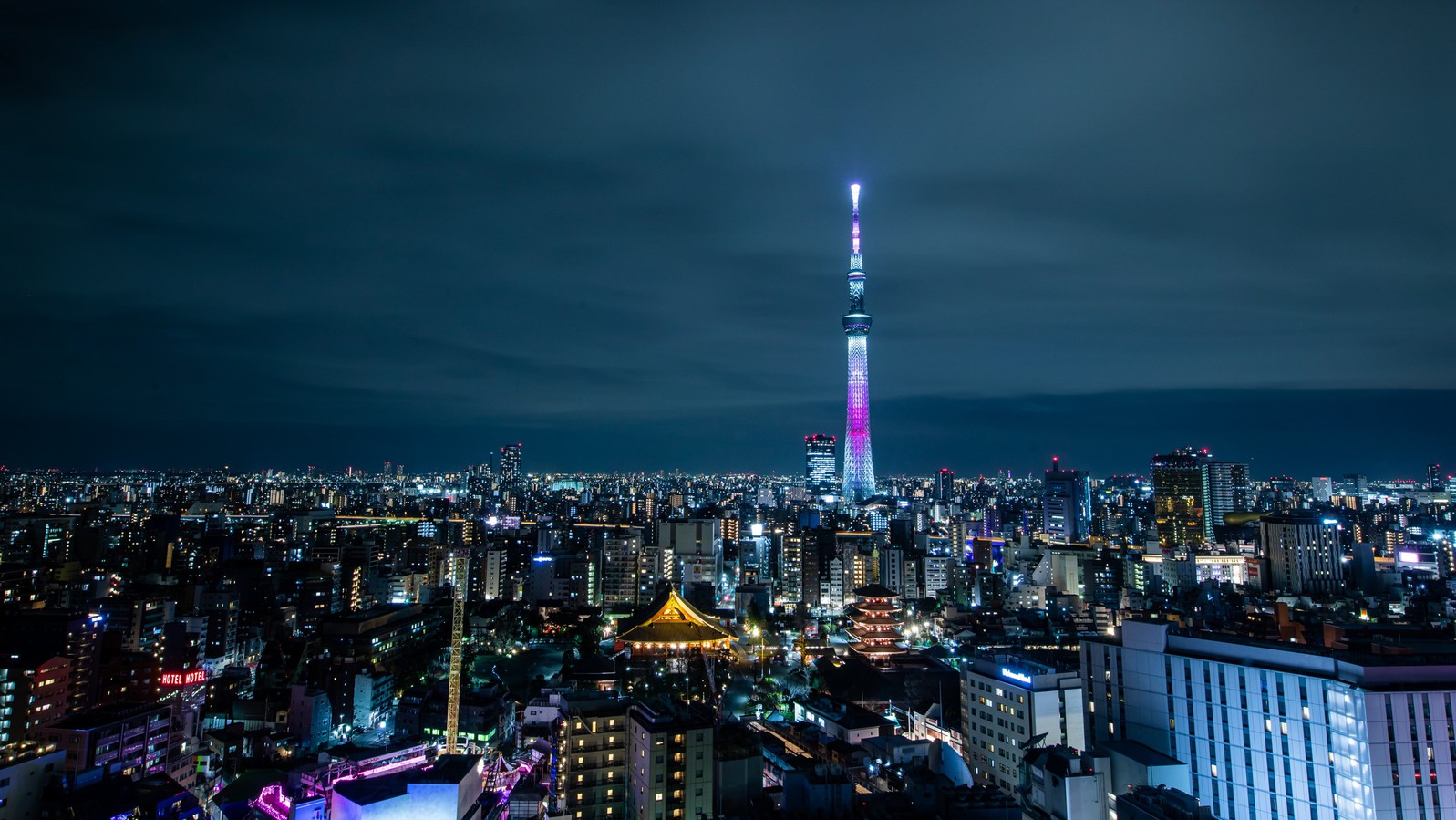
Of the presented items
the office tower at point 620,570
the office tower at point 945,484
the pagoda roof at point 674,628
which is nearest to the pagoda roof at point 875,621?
the pagoda roof at point 674,628

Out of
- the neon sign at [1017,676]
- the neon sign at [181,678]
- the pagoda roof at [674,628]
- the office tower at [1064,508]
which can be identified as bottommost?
the neon sign at [181,678]

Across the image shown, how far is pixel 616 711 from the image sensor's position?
8281 millimetres

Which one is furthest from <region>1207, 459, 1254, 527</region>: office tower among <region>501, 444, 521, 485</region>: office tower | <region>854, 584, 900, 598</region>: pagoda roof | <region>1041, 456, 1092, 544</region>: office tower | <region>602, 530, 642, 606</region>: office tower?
<region>501, 444, 521, 485</region>: office tower

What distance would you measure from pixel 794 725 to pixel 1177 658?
4.63m

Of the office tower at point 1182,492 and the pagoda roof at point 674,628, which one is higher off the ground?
the office tower at point 1182,492

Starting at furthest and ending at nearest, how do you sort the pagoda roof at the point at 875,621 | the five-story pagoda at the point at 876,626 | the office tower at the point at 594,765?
the pagoda roof at the point at 875,621
the five-story pagoda at the point at 876,626
the office tower at the point at 594,765

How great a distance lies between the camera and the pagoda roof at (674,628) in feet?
49.2

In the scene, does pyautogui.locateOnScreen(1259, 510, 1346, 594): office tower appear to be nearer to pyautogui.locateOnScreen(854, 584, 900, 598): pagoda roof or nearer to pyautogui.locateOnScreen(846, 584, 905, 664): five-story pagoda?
pyautogui.locateOnScreen(854, 584, 900, 598): pagoda roof

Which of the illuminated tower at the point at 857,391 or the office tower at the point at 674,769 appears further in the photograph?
the illuminated tower at the point at 857,391

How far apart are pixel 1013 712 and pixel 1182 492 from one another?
1248 inches

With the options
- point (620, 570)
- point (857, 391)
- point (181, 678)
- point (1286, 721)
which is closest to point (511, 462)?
point (857, 391)

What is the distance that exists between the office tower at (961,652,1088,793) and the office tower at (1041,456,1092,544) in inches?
946

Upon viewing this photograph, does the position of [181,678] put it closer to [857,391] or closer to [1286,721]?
[1286,721]

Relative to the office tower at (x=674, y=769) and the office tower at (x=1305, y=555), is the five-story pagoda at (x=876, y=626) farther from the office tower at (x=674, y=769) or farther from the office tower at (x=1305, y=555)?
the office tower at (x=1305, y=555)
